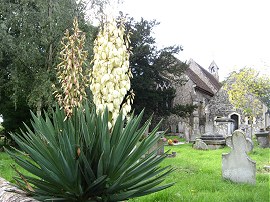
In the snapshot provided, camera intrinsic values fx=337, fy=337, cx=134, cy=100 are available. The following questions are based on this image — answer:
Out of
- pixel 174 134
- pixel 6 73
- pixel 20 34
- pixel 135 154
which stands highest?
pixel 20 34

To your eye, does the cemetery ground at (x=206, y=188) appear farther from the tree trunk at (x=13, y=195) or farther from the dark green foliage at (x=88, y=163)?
the tree trunk at (x=13, y=195)

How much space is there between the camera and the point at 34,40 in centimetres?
1394

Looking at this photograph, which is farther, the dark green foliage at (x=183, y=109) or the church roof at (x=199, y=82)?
the church roof at (x=199, y=82)

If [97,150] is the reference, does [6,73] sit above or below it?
above

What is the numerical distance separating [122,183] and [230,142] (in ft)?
18.5

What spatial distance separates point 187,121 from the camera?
3347 cm

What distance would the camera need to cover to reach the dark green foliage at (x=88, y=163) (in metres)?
2.88

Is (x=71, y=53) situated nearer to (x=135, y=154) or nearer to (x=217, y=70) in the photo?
(x=135, y=154)

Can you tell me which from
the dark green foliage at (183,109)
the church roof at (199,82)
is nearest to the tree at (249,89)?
the dark green foliage at (183,109)

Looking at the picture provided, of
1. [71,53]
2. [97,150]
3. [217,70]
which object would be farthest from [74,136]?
[217,70]

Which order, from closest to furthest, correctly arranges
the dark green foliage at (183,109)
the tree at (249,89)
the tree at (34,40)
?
the tree at (34,40)
the tree at (249,89)
the dark green foliage at (183,109)

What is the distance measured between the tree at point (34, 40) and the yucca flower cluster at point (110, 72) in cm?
973

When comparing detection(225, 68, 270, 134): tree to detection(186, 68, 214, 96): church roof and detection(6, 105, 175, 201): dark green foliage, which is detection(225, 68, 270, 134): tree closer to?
detection(186, 68, 214, 96): church roof

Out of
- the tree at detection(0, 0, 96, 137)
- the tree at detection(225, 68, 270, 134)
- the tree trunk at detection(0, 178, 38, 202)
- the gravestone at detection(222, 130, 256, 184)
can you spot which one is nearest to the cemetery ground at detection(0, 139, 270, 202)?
the gravestone at detection(222, 130, 256, 184)
